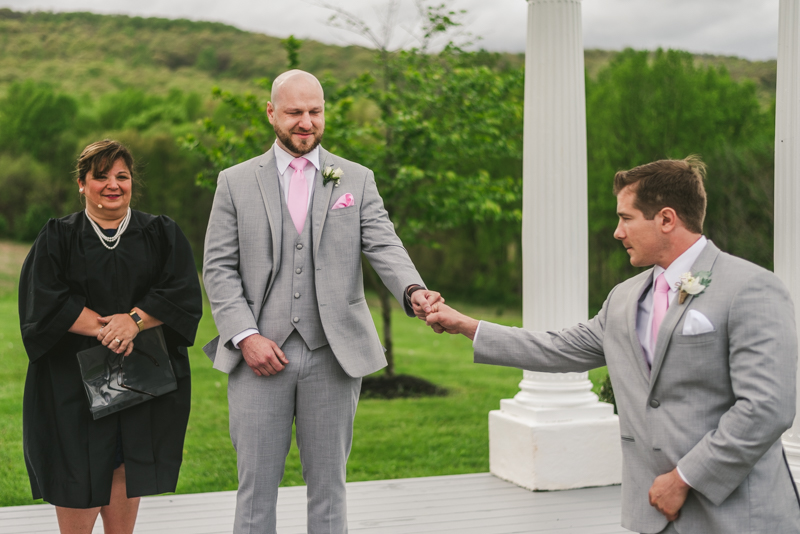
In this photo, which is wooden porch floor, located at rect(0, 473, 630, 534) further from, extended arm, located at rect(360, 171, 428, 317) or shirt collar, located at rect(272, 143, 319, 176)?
shirt collar, located at rect(272, 143, 319, 176)

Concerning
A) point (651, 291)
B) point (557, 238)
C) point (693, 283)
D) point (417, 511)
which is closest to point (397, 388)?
point (557, 238)

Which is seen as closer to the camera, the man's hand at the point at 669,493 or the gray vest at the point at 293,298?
the man's hand at the point at 669,493

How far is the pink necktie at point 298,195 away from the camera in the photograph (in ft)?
9.26

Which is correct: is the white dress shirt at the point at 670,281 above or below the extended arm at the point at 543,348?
above

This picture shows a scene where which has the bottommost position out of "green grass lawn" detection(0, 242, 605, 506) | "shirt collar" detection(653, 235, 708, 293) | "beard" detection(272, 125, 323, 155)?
"green grass lawn" detection(0, 242, 605, 506)

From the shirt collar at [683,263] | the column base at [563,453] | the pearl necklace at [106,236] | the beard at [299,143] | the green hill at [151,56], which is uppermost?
the green hill at [151,56]

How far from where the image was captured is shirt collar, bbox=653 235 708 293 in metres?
2.23

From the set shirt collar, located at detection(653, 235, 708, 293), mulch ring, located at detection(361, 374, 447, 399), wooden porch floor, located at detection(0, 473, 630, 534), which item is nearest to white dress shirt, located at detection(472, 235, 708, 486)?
shirt collar, located at detection(653, 235, 708, 293)

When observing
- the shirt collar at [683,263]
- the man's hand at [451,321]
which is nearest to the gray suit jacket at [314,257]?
the man's hand at [451,321]

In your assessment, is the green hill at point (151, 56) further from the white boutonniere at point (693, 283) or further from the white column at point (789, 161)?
the white boutonniere at point (693, 283)

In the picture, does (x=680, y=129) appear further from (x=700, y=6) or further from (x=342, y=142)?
(x=342, y=142)

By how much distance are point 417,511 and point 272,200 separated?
7.48 ft

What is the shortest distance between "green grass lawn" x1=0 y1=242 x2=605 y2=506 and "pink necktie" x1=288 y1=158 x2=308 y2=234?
3.59 metres

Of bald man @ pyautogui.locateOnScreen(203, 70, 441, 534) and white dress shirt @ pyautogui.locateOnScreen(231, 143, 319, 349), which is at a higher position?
white dress shirt @ pyautogui.locateOnScreen(231, 143, 319, 349)
